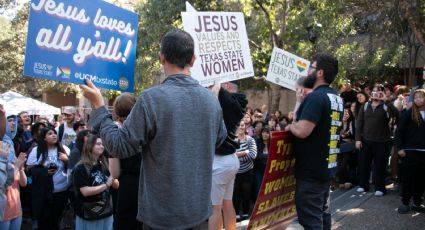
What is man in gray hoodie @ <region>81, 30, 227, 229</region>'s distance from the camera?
249 cm

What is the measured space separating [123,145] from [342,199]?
6178 millimetres

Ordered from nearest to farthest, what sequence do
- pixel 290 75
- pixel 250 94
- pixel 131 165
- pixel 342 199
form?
pixel 131 165 < pixel 290 75 < pixel 342 199 < pixel 250 94

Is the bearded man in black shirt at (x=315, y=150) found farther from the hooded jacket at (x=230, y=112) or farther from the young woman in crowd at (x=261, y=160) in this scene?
the young woman in crowd at (x=261, y=160)

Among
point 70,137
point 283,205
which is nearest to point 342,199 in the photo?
point 283,205

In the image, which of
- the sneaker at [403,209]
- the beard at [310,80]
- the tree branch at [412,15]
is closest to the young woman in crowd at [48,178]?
the beard at [310,80]

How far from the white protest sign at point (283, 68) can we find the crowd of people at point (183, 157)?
1.09 m

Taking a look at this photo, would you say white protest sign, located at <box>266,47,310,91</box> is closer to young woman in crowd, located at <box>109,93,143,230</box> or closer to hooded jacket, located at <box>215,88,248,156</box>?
hooded jacket, located at <box>215,88,248,156</box>

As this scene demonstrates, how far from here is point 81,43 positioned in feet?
11.0

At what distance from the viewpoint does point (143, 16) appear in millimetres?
19719

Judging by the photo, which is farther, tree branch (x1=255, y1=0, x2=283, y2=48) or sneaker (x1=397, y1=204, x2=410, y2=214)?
tree branch (x1=255, y1=0, x2=283, y2=48)

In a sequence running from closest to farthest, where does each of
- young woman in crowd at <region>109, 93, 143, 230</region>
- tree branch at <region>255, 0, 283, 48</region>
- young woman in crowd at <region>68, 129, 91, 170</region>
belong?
young woman in crowd at <region>109, 93, 143, 230</region> → young woman in crowd at <region>68, 129, 91, 170</region> → tree branch at <region>255, 0, 283, 48</region>

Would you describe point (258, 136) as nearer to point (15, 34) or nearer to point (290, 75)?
point (290, 75)

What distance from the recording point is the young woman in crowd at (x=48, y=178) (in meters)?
6.44

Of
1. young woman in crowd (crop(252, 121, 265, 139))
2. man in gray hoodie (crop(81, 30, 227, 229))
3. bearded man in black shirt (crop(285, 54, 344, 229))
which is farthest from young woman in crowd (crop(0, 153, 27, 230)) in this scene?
young woman in crowd (crop(252, 121, 265, 139))
